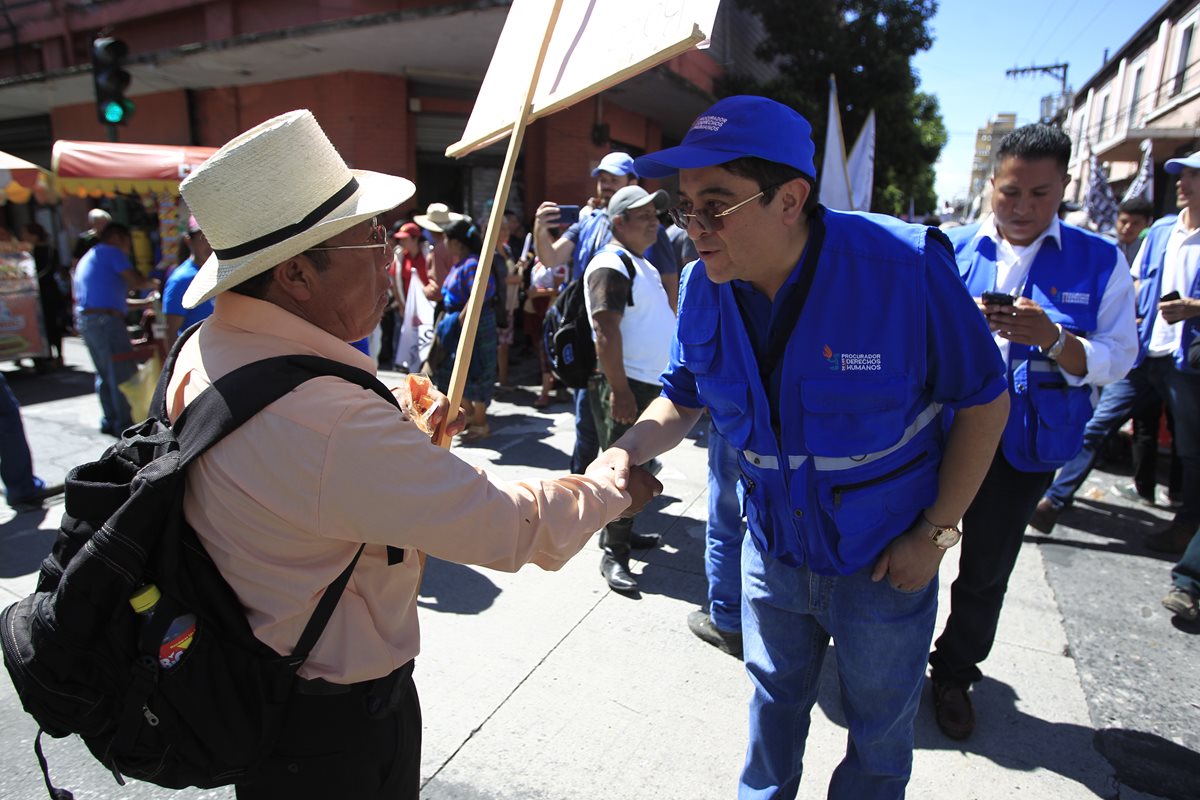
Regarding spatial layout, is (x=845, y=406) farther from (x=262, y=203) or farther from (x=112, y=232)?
(x=112, y=232)

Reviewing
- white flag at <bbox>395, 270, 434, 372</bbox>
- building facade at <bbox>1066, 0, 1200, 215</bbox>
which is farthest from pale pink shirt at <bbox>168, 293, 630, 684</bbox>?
building facade at <bbox>1066, 0, 1200, 215</bbox>

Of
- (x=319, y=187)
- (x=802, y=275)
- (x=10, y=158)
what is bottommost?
(x=802, y=275)

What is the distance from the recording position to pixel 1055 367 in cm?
253

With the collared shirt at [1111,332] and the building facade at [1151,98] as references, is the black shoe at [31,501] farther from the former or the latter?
the building facade at [1151,98]

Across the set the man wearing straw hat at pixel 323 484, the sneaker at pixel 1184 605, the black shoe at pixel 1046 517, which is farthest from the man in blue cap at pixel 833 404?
the black shoe at pixel 1046 517

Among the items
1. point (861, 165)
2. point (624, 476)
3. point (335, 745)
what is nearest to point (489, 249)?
point (624, 476)

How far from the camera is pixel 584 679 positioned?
3.02 meters

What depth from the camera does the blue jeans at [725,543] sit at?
10.5 feet

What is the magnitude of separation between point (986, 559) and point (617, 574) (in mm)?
1811

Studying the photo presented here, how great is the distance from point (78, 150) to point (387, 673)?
36.4 ft

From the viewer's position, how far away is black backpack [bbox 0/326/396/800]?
3.93 ft

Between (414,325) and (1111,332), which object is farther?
(414,325)

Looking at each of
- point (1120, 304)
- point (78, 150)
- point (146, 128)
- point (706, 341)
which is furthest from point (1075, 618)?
point (146, 128)

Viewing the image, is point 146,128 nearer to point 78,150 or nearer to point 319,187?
point 78,150
